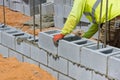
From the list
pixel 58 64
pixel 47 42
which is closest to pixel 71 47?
pixel 58 64

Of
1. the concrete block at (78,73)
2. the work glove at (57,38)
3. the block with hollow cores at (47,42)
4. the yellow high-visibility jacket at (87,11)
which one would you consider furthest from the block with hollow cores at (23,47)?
the concrete block at (78,73)

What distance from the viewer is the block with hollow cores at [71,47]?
482 cm

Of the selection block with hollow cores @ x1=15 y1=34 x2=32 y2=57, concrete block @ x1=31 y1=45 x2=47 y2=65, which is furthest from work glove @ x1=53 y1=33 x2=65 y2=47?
block with hollow cores @ x1=15 y1=34 x2=32 y2=57

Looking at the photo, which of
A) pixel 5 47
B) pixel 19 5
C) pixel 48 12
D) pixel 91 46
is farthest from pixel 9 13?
pixel 91 46

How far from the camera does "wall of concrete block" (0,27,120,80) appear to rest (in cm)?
446

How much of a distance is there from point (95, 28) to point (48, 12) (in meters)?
6.22

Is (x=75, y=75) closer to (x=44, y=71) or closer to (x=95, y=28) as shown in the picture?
(x=44, y=71)

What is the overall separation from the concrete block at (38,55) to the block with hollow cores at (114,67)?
1383 millimetres

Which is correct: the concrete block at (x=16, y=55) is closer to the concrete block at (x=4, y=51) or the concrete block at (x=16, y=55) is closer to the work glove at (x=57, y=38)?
the concrete block at (x=4, y=51)

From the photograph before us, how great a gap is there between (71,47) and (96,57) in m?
0.51

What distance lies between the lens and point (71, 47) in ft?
16.1

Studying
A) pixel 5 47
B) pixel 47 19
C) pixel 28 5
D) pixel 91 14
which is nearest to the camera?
pixel 91 14

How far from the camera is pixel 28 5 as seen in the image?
40.7ft

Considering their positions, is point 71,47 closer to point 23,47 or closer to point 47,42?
point 47,42
